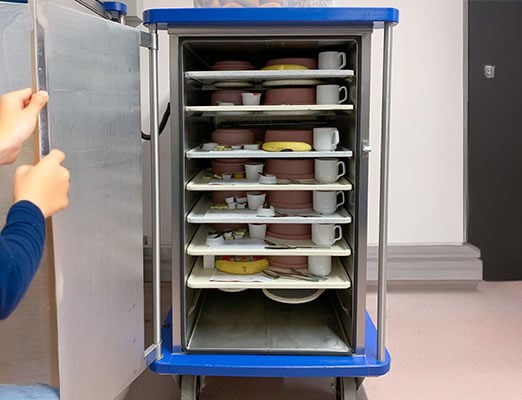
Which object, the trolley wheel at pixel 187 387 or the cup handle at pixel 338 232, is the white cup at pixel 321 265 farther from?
the trolley wheel at pixel 187 387

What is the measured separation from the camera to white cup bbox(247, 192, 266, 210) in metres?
1.38

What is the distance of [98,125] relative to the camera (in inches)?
36.7

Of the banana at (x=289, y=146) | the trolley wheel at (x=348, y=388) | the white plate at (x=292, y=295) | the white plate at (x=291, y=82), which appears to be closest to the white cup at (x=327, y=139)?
the banana at (x=289, y=146)

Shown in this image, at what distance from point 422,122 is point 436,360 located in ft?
2.76

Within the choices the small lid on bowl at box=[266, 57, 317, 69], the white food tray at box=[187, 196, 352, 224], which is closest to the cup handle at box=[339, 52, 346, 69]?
the small lid on bowl at box=[266, 57, 317, 69]

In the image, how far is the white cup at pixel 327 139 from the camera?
1.26 m

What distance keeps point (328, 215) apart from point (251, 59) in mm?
573

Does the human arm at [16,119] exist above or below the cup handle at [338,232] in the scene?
above

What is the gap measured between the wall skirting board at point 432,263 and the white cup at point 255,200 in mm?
687

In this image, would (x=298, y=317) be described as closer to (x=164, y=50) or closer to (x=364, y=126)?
(x=364, y=126)

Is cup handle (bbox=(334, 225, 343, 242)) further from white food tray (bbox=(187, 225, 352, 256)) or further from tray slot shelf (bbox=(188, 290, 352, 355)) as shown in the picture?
tray slot shelf (bbox=(188, 290, 352, 355))

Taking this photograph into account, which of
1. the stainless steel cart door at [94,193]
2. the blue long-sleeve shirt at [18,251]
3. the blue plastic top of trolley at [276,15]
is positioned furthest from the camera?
the blue plastic top of trolley at [276,15]

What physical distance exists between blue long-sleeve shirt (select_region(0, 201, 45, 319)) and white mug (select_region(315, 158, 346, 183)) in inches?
30.4

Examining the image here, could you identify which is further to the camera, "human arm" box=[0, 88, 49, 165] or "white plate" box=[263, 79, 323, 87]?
"white plate" box=[263, 79, 323, 87]
